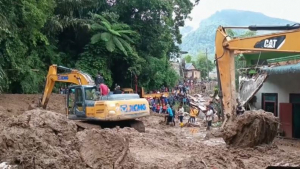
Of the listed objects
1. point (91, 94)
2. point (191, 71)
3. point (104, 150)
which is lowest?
point (104, 150)

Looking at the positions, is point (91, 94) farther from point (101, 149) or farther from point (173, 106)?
point (173, 106)

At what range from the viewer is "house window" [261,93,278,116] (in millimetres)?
15836

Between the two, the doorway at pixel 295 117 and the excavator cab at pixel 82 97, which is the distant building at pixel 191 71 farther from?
the excavator cab at pixel 82 97

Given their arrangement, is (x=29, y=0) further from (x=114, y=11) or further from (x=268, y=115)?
(x=268, y=115)

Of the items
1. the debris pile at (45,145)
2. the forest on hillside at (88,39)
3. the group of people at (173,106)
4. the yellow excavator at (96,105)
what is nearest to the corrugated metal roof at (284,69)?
the yellow excavator at (96,105)

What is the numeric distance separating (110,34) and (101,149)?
58.8 ft

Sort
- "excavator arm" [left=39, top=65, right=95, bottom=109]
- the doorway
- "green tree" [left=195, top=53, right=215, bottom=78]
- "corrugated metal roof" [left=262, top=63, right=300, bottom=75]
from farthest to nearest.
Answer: "green tree" [left=195, top=53, right=215, bottom=78] < the doorway < "excavator arm" [left=39, top=65, right=95, bottom=109] < "corrugated metal roof" [left=262, top=63, right=300, bottom=75]

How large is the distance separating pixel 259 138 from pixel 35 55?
1528 centimetres

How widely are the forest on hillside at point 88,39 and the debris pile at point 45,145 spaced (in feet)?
37.8

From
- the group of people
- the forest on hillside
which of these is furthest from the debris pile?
the group of people

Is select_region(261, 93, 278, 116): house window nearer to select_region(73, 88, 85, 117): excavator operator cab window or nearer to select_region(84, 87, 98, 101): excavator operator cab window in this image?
select_region(84, 87, 98, 101): excavator operator cab window

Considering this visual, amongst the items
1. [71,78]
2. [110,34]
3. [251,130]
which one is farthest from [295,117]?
[110,34]

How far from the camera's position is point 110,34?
25.0 metres

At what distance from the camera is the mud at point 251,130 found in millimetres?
11195
